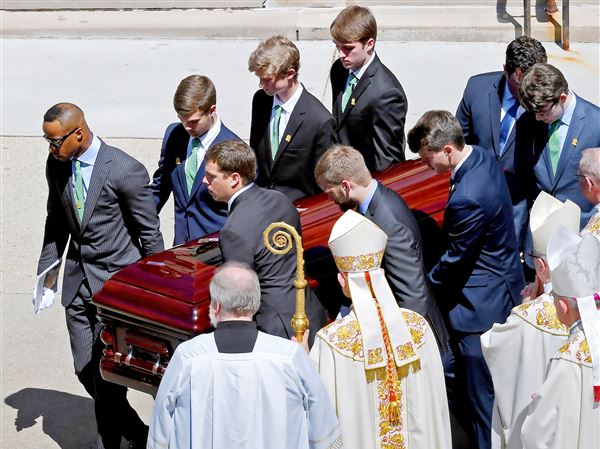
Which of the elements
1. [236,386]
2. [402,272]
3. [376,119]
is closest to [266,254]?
[402,272]

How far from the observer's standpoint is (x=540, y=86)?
18.5ft

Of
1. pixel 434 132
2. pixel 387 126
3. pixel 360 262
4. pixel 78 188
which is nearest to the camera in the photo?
pixel 360 262

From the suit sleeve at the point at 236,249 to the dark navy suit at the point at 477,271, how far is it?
0.92 metres

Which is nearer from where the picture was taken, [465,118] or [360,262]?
[360,262]

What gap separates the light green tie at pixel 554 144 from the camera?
5977 mm

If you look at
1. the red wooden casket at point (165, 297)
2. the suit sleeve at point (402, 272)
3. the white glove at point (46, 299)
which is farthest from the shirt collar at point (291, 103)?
the suit sleeve at point (402, 272)

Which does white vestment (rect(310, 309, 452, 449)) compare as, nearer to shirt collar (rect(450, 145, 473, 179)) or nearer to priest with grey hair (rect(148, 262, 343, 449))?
priest with grey hair (rect(148, 262, 343, 449))

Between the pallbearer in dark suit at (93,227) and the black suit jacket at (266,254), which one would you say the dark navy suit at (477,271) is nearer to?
the black suit jacket at (266,254)

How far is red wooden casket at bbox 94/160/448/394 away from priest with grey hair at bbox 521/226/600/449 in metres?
1.28

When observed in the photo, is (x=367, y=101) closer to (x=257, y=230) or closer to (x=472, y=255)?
(x=472, y=255)

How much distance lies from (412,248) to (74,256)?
1737 millimetres

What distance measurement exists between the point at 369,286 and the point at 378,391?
1.37 feet

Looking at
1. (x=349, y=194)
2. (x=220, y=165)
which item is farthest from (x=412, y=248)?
(x=220, y=165)

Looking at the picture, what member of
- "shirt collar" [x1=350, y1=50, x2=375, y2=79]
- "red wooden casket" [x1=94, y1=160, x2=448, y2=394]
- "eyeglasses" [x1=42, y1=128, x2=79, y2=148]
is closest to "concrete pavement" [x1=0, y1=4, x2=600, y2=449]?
"red wooden casket" [x1=94, y1=160, x2=448, y2=394]
